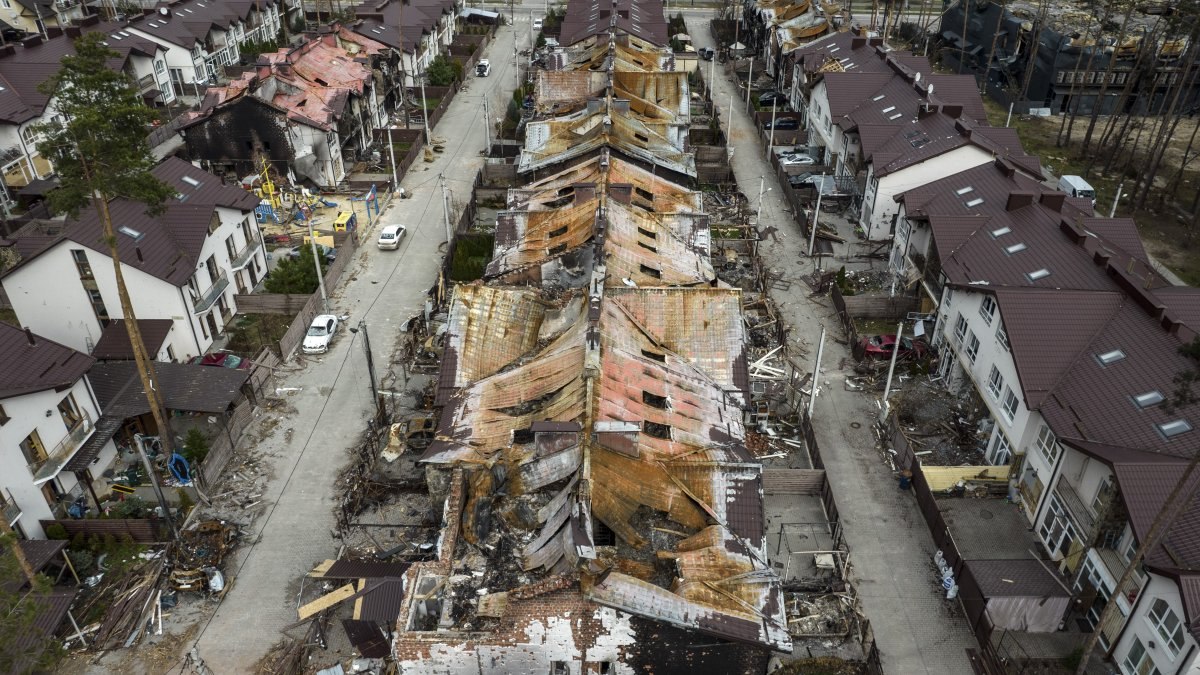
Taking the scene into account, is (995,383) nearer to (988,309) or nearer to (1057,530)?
(988,309)

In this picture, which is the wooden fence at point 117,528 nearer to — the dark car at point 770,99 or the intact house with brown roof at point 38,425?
the intact house with brown roof at point 38,425

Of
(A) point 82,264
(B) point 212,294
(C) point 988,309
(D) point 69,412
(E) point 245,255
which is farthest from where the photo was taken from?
(E) point 245,255

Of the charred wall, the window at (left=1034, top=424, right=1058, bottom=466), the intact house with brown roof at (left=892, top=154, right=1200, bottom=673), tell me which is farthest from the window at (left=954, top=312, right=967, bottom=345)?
the charred wall

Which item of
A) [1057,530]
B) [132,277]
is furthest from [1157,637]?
[132,277]

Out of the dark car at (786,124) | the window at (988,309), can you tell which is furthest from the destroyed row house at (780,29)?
the window at (988,309)

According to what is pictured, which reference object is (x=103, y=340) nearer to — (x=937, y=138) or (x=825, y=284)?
(x=825, y=284)

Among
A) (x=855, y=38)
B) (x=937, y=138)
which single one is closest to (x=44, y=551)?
(x=937, y=138)
